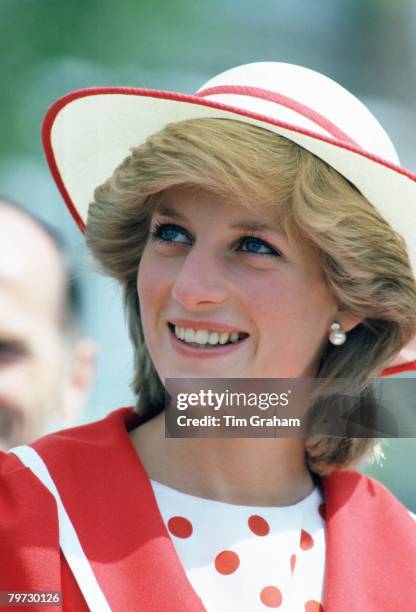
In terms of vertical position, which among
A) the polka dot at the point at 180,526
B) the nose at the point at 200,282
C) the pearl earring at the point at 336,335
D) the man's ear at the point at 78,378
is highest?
the nose at the point at 200,282

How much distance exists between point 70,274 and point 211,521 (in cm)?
89

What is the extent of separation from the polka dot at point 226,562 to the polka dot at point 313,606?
12 centimetres

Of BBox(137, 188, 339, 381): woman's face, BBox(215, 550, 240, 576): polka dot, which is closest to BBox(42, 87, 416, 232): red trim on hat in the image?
BBox(137, 188, 339, 381): woman's face

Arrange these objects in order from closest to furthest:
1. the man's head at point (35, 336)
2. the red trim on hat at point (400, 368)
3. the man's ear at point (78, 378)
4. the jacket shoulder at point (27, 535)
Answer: the jacket shoulder at point (27, 535), the red trim on hat at point (400, 368), the man's head at point (35, 336), the man's ear at point (78, 378)

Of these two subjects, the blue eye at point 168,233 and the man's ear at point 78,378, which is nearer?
the blue eye at point 168,233

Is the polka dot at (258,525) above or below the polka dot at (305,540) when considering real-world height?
above

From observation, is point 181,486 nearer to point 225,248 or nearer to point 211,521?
point 211,521

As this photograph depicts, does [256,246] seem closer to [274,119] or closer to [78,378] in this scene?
[274,119]

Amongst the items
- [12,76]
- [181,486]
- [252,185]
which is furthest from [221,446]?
[12,76]

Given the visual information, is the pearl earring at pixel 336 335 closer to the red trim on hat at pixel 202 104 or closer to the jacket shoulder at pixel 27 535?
the red trim on hat at pixel 202 104

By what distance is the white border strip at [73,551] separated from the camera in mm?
1268

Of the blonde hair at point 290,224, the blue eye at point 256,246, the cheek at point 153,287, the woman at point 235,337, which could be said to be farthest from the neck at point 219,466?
the blue eye at point 256,246

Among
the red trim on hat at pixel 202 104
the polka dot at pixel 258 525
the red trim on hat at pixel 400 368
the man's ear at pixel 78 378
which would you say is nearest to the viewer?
the red trim on hat at pixel 202 104

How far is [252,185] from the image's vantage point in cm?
137
